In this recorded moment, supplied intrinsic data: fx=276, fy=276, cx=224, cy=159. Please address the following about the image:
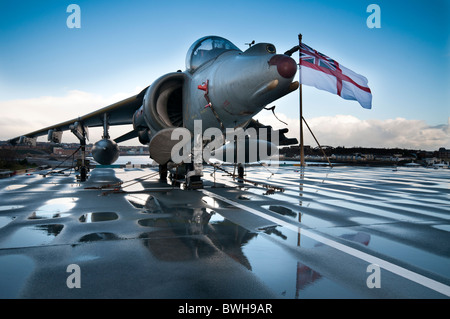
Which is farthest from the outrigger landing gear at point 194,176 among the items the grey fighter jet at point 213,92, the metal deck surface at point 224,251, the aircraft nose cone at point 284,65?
the aircraft nose cone at point 284,65

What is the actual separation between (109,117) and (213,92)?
10.3 metres

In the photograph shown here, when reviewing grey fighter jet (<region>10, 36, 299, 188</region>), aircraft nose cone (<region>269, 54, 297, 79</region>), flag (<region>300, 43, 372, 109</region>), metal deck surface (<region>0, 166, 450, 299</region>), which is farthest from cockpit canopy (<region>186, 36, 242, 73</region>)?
flag (<region>300, 43, 372, 109</region>)

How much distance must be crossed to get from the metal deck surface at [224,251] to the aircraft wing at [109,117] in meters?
7.86

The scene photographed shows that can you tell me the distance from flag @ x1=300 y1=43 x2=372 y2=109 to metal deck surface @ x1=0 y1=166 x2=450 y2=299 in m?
8.93

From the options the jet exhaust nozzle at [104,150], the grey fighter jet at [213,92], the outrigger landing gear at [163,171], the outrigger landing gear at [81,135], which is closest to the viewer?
the grey fighter jet at [213,92]

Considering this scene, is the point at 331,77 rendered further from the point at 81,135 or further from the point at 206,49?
the point at 81,135

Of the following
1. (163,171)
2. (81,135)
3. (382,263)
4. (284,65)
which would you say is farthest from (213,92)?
(81,135)

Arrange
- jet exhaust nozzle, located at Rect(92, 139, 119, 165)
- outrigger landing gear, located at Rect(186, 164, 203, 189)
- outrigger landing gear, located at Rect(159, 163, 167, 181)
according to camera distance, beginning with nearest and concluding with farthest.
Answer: outrigger landing gear, located at Rect(186, 164, 203, 189)
outrigger landing gear, located at Rect(159, 163, 167, 181)
jet exhaust nozzle, located at Rect(92, 139, 119, 165)

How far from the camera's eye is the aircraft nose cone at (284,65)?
193 inches

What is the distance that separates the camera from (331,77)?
13.9m

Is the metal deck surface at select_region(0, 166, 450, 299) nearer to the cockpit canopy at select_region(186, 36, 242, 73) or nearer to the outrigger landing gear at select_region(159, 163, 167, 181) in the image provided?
the cockpit canopy at select_region(186, 36, 242, 73)

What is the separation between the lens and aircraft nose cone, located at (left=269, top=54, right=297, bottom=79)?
4.91 meters

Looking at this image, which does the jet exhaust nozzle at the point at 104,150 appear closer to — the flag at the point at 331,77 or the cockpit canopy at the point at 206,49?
the cockpit canopy at the point at 206,49
